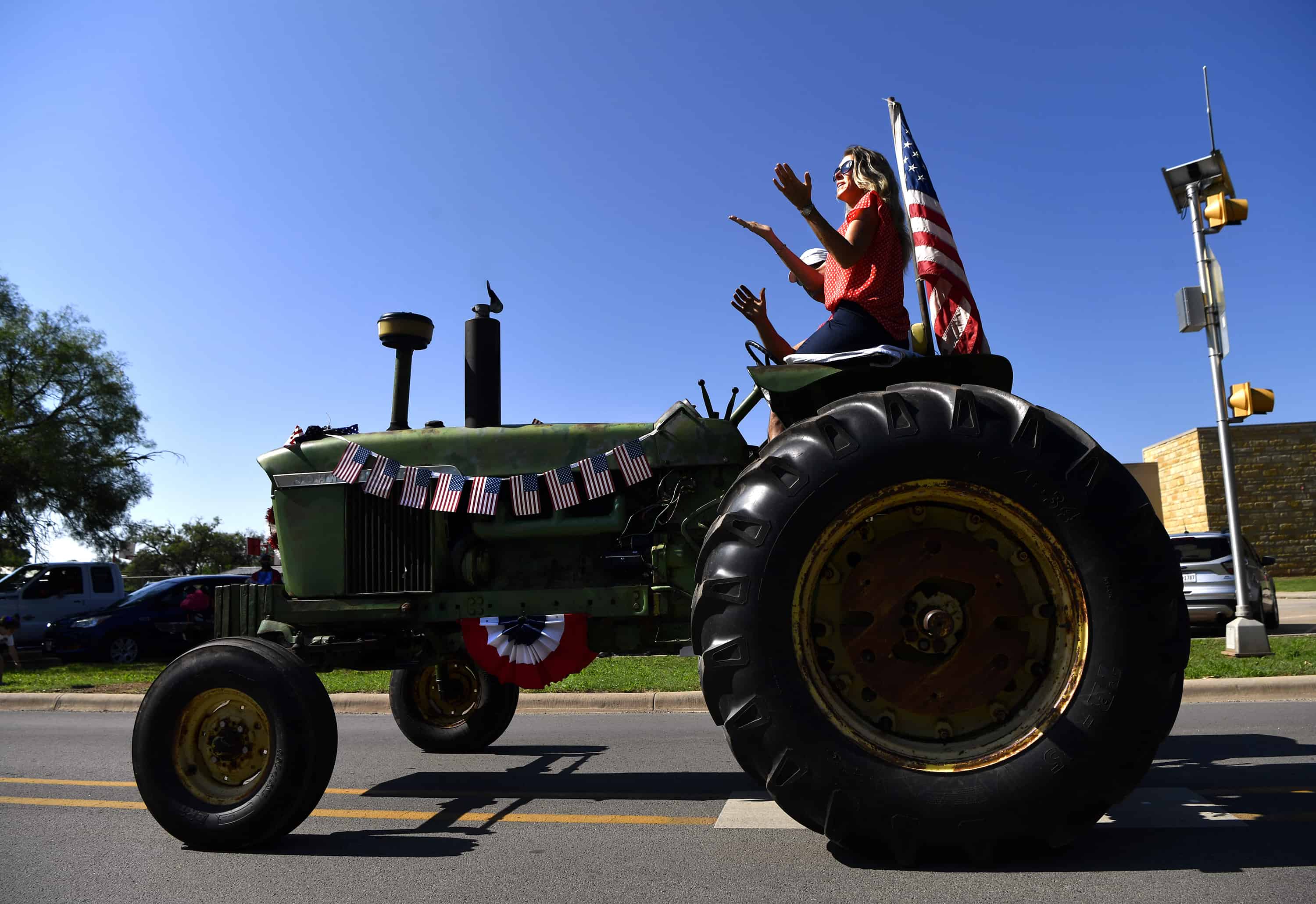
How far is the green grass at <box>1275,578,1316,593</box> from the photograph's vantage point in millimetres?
23281

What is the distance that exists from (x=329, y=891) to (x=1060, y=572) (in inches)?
107

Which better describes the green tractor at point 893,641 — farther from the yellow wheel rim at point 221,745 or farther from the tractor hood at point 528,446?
the tractor hood at point 528,446

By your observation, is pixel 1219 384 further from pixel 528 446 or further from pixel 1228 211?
pixel 528 446

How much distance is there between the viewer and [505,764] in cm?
536

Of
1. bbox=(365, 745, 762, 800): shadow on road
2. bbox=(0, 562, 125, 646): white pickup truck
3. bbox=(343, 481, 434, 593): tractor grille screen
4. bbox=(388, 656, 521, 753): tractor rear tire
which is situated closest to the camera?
bbox=(343, 481, 434, 593): tractor grille screen

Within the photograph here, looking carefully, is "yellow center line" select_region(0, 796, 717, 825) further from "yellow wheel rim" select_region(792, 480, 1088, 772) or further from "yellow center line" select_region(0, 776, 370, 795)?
"yellow center line" select_region(0, 776, 370, 795)

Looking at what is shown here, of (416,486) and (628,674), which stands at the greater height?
(416,486)

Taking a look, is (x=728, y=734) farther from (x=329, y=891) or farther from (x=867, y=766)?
(x=329, y=891)

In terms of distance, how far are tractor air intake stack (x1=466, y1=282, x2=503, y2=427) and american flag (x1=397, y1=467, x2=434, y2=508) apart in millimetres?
372

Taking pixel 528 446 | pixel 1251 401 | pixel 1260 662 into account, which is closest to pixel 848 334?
pixel 528 446

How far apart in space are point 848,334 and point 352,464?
7.95ft

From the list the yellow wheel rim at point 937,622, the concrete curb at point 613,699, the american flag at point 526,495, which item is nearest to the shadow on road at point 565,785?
the concrete curb at point 613,699

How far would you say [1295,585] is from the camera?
83.8 feet

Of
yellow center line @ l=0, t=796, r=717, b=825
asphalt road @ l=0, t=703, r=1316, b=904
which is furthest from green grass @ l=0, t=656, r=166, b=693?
yellow center line @ l=0, t=796, r=717, b=825
